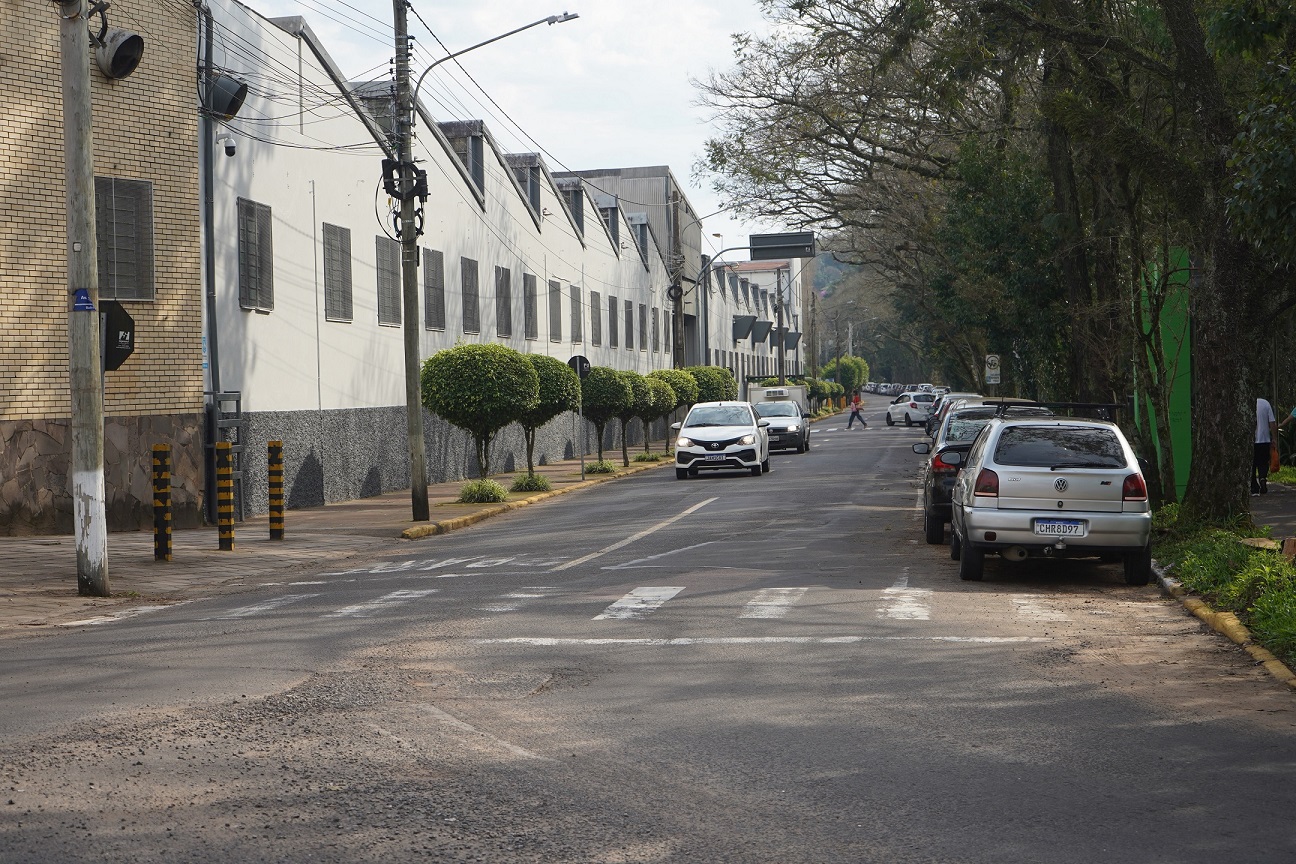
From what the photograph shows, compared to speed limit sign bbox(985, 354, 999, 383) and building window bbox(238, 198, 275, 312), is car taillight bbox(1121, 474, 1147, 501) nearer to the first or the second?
building window bbox(238, 198, 275, 312)

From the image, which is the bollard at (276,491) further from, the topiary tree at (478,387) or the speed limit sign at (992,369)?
the speed limit sign at (992,369)

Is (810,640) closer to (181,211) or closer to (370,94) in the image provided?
(181,211)

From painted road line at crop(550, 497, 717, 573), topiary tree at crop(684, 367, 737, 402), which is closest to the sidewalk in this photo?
painted road line at crop(550, 497, 717, 573)

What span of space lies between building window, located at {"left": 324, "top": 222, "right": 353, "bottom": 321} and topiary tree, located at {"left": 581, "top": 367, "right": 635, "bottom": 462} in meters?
9.22

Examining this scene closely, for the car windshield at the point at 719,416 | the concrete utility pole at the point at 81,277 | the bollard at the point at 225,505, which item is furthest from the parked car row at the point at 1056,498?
the car windshield at the point at 719,416

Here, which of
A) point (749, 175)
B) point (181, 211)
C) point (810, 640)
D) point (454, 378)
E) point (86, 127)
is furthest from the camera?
point (749, 175)

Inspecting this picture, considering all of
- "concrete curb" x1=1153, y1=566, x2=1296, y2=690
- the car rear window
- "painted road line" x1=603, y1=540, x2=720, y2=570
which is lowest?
"concrete curb" x1=1153, y1=566, x2=1296, y2=690

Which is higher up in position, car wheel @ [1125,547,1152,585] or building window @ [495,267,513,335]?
building window @ [495,267,513,335]

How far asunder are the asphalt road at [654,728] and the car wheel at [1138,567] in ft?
0.65

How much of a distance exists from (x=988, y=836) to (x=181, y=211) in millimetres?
17915

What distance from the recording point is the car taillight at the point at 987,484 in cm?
1310

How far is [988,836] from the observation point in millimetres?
5371

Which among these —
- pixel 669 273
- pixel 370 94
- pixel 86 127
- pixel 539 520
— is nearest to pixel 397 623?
pixel 86 127

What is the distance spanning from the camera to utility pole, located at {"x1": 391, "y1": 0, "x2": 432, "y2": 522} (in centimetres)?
2152
